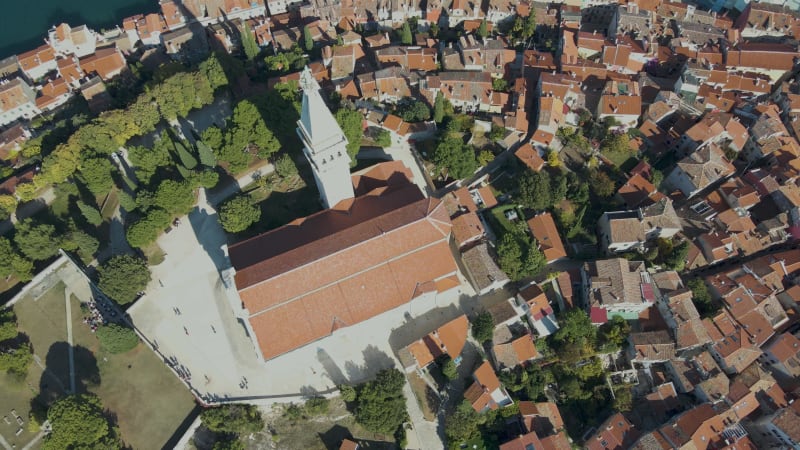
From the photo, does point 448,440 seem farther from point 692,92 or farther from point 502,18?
point 502,18

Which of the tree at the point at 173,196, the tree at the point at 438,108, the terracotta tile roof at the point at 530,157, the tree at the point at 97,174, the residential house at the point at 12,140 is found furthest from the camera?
the residential house at the point at 12,140

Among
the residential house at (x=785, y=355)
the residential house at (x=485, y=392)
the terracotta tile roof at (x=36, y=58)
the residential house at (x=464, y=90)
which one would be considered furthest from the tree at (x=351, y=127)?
the terracotta tile roof at (x=36, y=58)

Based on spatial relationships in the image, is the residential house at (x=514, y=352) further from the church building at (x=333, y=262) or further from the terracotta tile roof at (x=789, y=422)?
the terracotta tile roof at (x=789, y=422)

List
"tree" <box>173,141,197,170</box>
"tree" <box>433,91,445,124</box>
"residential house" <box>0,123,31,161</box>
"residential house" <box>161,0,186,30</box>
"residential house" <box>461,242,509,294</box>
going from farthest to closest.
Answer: "residential house" <box>161,0,186,30</box>, "residential house" <box>0,123,31,161</box>, "tree" <box>433,91,445,124</box>, "tree" <box>173,141,197,170</box>, "residential house" <box>461,242,509,294</box>

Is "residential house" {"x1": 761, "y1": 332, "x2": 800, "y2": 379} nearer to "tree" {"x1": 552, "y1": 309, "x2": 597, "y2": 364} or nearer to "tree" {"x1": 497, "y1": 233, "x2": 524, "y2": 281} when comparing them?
"tree" {"x1": 552, "y1": 309, "x2": 597, "y2": 364}

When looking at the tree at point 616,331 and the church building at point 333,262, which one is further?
the tree at point 616,331

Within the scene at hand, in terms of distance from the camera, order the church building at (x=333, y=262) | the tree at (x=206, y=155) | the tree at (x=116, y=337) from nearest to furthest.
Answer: the church building at (x=333, y=262) < the tree at (x=116, y=337) < the tree at (x=206, y=155)

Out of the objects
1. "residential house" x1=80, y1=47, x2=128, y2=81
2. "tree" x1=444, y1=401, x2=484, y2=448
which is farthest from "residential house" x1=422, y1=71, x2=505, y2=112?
"residential house" x1=80, y1=47, x2=128, y2=81
